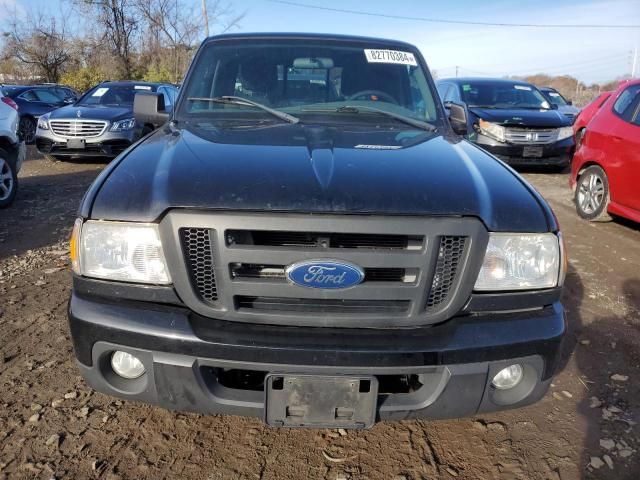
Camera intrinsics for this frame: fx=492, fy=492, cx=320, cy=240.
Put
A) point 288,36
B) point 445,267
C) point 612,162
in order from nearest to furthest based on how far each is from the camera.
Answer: point 445,267, point 288,36, point 612,162

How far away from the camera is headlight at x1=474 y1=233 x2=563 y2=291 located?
1.83m

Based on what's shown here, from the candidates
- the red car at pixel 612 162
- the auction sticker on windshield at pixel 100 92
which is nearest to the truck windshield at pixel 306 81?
the red car at pixel 612 162

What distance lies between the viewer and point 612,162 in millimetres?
5504

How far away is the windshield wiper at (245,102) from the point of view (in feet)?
8.87

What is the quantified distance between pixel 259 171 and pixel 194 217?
0.32 m

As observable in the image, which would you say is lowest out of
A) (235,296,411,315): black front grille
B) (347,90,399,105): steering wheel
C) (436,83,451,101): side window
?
(436,83,451,101): side window

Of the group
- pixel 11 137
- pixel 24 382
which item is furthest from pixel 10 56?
pixel 24 382

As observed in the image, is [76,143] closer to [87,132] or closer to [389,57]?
[87,132]

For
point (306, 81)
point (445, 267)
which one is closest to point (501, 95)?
point (306, 81)

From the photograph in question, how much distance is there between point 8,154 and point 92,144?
2648mm

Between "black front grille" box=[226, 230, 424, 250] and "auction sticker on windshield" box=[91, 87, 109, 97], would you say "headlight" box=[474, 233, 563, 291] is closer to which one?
"black front grille" box=[226, 230, 424, 250]

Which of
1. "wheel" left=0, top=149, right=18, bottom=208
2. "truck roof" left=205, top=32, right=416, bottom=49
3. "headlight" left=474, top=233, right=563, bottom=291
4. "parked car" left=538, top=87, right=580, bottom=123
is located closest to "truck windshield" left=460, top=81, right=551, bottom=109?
"parked car" left=538, top=87, right=580, bottom=123

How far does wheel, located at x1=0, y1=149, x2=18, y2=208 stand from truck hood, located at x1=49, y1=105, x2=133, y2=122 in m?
2.89

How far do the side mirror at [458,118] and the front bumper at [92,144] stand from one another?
23.2 ft
